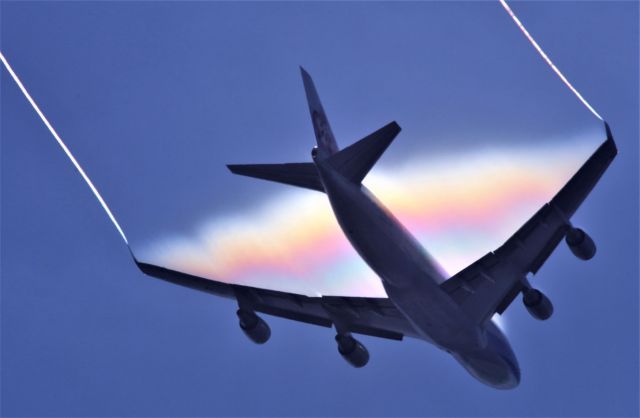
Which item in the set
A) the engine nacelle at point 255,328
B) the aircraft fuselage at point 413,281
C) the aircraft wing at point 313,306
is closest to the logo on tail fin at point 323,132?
the aircraft fuselage at point 413,281

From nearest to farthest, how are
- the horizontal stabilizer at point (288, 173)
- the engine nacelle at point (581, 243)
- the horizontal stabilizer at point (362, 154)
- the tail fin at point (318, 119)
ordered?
the horizontal stabilizer at point (362, 154), the horizontal stabilizer at point (288, 173), the engine nacelle at point (581, 243), the tail fin at point (318, 119)

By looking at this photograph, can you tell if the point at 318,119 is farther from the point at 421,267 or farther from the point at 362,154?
the point at 421,267

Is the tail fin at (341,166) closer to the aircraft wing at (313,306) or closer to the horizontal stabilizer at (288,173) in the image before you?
the horizontal stabilizer at (288,173)

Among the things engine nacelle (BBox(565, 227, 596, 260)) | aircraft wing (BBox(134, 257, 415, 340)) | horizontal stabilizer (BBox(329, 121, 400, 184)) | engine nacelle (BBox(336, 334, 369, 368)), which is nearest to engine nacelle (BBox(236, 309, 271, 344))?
aircraft wing (BBox(134, 257, 415, 340))

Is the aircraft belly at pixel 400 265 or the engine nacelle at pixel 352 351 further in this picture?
the engine nacelle at pixel 352 351

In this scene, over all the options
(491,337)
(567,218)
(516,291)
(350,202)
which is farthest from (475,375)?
(350,202)

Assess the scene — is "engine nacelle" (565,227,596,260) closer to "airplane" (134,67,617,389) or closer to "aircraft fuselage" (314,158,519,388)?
"airplane" (134,67,617,389)
